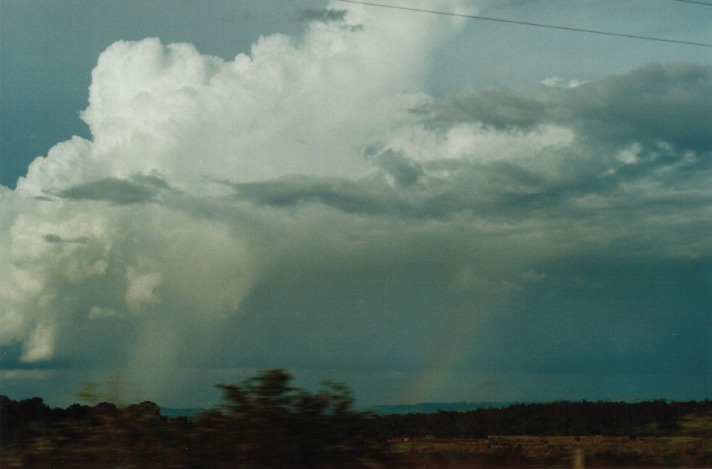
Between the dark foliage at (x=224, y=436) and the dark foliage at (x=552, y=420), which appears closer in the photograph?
the dark foliage at (x=224, y=436)

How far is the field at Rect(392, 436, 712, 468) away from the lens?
43.9ft

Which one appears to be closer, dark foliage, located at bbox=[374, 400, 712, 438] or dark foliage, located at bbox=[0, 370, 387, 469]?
dark foliage, located at bbox=[0, 370, 387, 469]

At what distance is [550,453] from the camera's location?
14.6m

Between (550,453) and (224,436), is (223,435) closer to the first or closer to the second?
(224,436)

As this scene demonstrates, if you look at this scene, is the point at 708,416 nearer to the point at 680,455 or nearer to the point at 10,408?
the point at 680,455

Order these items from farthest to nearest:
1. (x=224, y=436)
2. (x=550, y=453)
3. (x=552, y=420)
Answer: (x=552, y=420), (x=550, y=453), (x=224, y=436)

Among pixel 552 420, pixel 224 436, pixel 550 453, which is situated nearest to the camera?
pixel 224 436

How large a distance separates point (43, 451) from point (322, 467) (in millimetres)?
4525

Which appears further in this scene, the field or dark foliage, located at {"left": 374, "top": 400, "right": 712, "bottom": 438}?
dark foliage, located at {"left": 374, "top": 400, "right": 712, "bottom": 438}

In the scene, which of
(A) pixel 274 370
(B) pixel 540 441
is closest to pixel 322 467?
(A) pixel 274 370

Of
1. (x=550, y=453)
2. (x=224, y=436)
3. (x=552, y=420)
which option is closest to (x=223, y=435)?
(x=224, y=436)

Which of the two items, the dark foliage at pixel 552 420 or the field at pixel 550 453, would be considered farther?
the dark foliage at pixel 552 420

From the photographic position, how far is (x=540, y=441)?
17188 mm

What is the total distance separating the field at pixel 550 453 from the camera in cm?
1338
